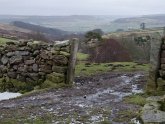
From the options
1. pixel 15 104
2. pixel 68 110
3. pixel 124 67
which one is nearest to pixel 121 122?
pixel 68 110

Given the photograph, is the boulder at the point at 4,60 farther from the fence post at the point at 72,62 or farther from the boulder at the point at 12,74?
the fence post at the point at 72,62

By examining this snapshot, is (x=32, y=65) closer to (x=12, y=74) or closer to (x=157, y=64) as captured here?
(x=12, y=74)

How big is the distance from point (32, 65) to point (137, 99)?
1000 cm

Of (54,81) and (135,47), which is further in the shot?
(135,47)

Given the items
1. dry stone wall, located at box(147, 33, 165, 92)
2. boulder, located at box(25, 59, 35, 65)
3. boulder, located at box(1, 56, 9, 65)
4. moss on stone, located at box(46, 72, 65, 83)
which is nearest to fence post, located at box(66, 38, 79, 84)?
moss on stone, located at box(46, 72, 65, 83)

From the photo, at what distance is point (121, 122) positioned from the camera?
1439 centimetres

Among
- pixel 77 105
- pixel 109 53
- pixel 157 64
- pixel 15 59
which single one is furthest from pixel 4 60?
pixel 109 53

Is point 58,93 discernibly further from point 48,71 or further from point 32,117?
point 32,117

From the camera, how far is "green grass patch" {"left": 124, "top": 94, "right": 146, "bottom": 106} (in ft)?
59.4

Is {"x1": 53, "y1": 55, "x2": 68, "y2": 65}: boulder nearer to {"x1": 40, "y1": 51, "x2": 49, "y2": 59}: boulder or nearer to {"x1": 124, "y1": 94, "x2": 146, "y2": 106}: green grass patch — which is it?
{"x1": 40, "y1": 51, "x2": 49, "y2": 59}: boulder

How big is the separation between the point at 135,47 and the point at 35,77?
41627 millimetres

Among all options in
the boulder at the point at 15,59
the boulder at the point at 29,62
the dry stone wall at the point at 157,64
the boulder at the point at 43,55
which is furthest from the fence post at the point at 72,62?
the dry stone wall at the point at 157,64

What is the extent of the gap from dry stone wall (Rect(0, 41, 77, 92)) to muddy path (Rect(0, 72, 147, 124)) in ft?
5.67

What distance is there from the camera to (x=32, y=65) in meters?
26.8
